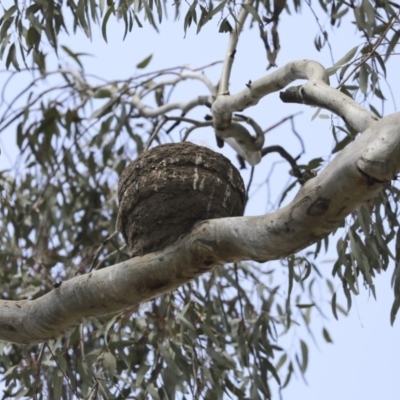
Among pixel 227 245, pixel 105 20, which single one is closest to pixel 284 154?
pixel 105 20

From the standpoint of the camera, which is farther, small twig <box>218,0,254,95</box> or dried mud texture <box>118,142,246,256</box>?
small twig <box>218,0,254,95</box>

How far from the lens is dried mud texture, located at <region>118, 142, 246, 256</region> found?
3025mm

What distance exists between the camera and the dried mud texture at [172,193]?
3.03 metres

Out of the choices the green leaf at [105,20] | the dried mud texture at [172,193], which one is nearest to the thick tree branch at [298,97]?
the dried mud texture at [172,193]

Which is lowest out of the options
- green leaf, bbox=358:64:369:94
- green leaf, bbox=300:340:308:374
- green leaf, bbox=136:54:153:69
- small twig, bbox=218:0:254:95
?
green leaf, bbox=300:340:308:374

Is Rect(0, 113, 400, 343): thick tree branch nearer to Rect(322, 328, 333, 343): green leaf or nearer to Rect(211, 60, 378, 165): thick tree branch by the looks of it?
Rect(211, 60, 378, 165): thick tree branch

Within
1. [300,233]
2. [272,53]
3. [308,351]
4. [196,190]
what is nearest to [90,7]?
[272,53]

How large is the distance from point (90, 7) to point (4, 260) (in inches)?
68.2

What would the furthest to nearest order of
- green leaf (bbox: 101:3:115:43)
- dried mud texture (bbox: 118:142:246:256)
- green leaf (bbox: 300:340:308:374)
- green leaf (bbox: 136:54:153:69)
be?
green leaf (bbox: 136:54:153:69) < green leaf (bbox: 300:340:308:374) < green leaf (bbox: 101:3:115:43) < dried mud texture (bbox: 118:142:246:256)

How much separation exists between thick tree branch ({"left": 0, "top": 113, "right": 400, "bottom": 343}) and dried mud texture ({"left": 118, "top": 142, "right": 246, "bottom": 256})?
7 centimetres

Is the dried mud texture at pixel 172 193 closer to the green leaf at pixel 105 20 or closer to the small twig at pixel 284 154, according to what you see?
the green leaf at pixel 105 20

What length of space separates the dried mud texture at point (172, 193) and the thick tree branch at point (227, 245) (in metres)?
0.07

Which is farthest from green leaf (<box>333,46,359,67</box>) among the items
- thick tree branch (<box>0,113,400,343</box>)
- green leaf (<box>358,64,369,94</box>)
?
thick tree branch (<box>0,113,400,343</box>)

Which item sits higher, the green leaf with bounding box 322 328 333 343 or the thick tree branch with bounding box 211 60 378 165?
the green leaf with bounding box 322 328 333 343
